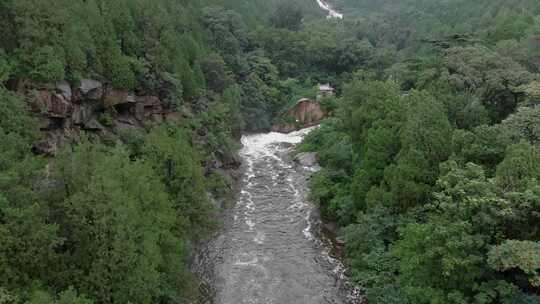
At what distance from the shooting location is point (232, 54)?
7462 centimetres

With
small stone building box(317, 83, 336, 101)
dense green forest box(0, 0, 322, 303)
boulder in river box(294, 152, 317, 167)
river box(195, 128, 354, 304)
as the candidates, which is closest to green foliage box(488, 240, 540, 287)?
river box(195, 128, 354, 304)

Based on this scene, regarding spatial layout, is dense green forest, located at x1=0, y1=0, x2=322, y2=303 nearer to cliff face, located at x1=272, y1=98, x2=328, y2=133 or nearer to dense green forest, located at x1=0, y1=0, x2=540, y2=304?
dense green forest, located at x1=0, y1=0, x2=540, y2=304

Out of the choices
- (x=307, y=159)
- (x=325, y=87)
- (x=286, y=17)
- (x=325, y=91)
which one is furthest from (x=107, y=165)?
(x=286, y=17)

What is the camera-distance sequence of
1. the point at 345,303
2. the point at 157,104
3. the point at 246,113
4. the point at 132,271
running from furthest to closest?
1. the point at 246,113
2. the point at 157,104
3. the point at 345,303
4. the point at 132,271

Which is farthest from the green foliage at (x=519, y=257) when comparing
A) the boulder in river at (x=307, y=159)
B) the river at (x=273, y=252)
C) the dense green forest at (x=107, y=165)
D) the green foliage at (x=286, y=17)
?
the green foliage at (x=286, y=17)

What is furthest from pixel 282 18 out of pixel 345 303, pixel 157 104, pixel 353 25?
pixel 345 303

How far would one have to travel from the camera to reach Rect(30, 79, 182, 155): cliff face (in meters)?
31.2

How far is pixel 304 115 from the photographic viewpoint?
73.0 m

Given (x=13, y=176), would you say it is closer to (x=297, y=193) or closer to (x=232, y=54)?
(x=297, y=193)

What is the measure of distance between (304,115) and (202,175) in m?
37.9

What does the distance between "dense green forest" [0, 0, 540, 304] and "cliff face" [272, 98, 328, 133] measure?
13.9 meters

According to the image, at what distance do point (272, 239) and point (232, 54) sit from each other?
148 ft

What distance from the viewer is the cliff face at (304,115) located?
2855 inches

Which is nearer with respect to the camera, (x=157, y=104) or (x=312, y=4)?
(x=157, y=104)
